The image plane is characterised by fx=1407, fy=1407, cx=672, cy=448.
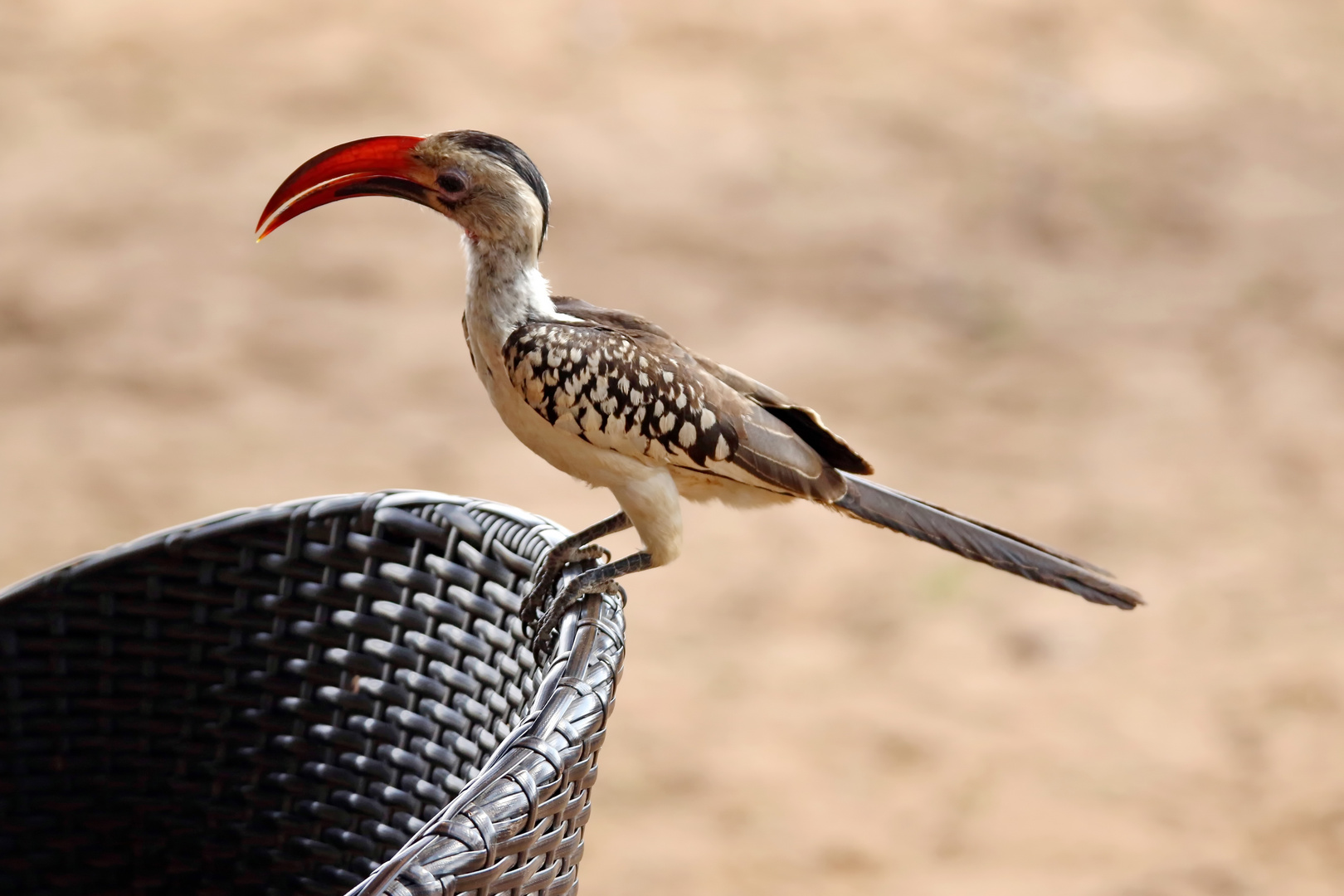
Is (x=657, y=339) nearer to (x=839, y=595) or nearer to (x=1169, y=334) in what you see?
(x=839, y=595)

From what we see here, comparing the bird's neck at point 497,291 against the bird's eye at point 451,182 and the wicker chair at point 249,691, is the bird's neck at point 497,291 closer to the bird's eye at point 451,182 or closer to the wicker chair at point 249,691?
the bird's eye at point 451,182

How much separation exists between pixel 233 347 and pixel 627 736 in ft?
7.26

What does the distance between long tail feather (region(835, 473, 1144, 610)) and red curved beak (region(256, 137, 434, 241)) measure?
0.60 meters

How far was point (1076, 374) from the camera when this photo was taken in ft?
15.6

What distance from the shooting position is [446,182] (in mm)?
1465

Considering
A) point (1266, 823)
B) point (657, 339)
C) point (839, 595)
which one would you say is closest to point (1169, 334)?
point (839, 595)

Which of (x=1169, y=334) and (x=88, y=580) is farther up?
(x=1169, y=334)

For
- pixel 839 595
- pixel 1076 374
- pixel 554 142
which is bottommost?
pixel 839 595

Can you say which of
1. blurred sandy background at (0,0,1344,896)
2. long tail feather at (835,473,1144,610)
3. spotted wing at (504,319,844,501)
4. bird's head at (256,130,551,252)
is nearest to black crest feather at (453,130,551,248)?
bird's head at (256,130,551,252)

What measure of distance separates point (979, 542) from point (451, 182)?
2.31ft

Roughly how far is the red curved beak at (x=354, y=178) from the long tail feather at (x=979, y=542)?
595 millimetres

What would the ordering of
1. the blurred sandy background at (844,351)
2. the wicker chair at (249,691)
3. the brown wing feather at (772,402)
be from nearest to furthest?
the wicker chair at (249,691), the brown wing feather at (772,402), the blurred sandy background at (844,351)

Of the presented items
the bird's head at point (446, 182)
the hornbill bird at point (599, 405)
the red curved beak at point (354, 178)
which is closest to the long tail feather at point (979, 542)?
the hornbill bird at point (599, 405)

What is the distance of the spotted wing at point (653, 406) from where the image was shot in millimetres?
1461
